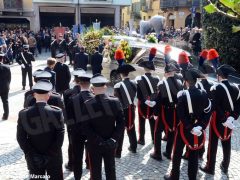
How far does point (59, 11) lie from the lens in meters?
31.9

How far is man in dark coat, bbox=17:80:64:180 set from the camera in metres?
3.94

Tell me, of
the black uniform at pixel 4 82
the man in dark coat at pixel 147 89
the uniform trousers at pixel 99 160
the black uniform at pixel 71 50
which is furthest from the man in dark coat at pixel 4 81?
the black uniform at pixel 71 50

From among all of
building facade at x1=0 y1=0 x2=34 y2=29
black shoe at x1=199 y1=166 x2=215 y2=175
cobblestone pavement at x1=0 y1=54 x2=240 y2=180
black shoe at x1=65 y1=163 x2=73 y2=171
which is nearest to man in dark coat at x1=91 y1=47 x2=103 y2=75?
cobblestone pavement at x1=0 y1=54 x2=240 y2=180

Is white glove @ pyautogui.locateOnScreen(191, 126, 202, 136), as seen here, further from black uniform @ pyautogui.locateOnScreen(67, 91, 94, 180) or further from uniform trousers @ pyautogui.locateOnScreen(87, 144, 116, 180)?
black uniform @ pyautogui.locateOnScreen(67, 91, 94, 180)

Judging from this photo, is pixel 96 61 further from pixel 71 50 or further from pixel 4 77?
pixel 71 50

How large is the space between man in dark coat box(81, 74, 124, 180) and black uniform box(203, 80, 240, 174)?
1857 mm

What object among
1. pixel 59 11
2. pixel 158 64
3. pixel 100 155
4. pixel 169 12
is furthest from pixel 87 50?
pixel 169 12

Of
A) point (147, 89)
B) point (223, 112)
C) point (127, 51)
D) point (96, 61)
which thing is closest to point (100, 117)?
point (223, 112)

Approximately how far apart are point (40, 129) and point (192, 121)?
90.1 inches

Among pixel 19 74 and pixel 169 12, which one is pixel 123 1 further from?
pixel 19 74

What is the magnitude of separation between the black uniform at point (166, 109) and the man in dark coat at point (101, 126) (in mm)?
1688

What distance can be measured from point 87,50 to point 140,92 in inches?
339

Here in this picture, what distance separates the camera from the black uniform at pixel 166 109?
5844 millimetres

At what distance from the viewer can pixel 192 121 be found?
4938mm
